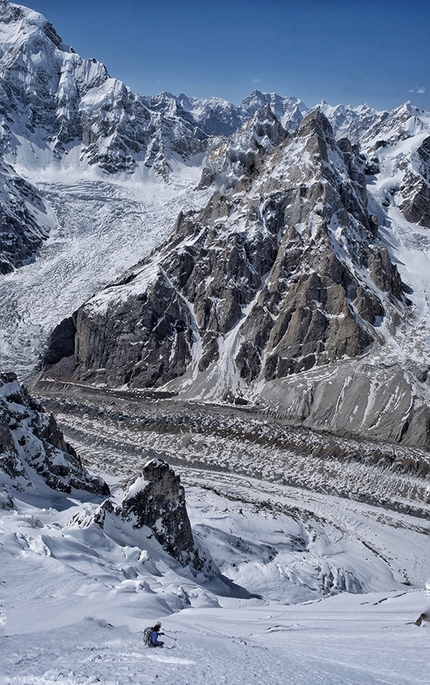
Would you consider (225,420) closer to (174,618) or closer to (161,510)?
(161,510)

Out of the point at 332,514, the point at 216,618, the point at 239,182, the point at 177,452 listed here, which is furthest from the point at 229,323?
the point at 216,618

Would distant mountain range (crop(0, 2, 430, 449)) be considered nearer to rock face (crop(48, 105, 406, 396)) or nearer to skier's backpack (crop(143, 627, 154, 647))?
rock face (crop(48, 105, 406, 396))

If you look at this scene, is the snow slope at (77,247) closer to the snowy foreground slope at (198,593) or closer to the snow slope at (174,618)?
the snowy foreground slope at (198,593)

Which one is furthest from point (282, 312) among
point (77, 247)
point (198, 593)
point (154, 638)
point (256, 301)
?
point (154, 638)

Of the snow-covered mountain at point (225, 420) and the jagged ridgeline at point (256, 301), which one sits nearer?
the snow-covered mountain at point (225, 420)

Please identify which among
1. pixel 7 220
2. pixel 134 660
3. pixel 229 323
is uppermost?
pixel 7 220

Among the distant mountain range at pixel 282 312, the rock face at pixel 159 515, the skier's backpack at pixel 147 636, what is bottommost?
the rock face at pixel 159 515

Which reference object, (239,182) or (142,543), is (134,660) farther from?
(239,182)

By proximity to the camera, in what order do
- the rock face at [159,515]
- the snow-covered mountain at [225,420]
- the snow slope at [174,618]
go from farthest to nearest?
the rock face at [159,515] < the snow-covered mountain at [225,420] < the snow slope at [174,618]

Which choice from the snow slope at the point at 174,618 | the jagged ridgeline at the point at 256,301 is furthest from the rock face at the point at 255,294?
the snow slope at the point at 174,618
